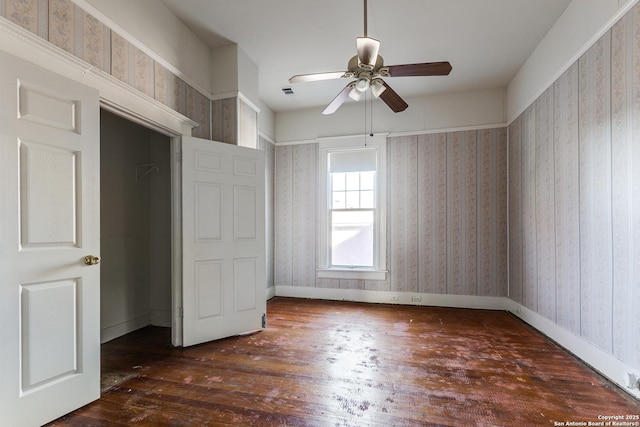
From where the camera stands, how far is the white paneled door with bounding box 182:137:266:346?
3035 mm

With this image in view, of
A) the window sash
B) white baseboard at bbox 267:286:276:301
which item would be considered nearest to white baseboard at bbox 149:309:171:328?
white baseboard at bbox 267:286:276:301

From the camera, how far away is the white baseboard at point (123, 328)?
10.7ft

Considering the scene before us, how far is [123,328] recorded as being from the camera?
11.4 feet

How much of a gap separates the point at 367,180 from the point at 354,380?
324 cm

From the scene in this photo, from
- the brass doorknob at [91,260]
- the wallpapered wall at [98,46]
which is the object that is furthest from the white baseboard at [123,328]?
the wallpapered wall at [98,46]

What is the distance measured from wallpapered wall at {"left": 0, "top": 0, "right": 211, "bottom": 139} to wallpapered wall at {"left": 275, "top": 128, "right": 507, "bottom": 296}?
3.17 metres

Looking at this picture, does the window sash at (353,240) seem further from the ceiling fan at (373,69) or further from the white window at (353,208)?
the ceiling fan at (373,69)

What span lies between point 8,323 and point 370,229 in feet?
13.6

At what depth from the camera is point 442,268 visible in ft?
15.3

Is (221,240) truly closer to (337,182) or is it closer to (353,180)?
(337,182)

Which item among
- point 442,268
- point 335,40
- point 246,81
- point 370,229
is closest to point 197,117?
point 246,81

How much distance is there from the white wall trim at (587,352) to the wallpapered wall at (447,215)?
3.14 ft

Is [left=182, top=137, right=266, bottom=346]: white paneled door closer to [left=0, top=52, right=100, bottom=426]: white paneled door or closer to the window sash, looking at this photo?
[left=0, top=52, right=100, bottom=426]: white paneled door

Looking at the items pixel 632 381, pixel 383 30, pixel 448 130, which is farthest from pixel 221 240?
pixel 448 130
